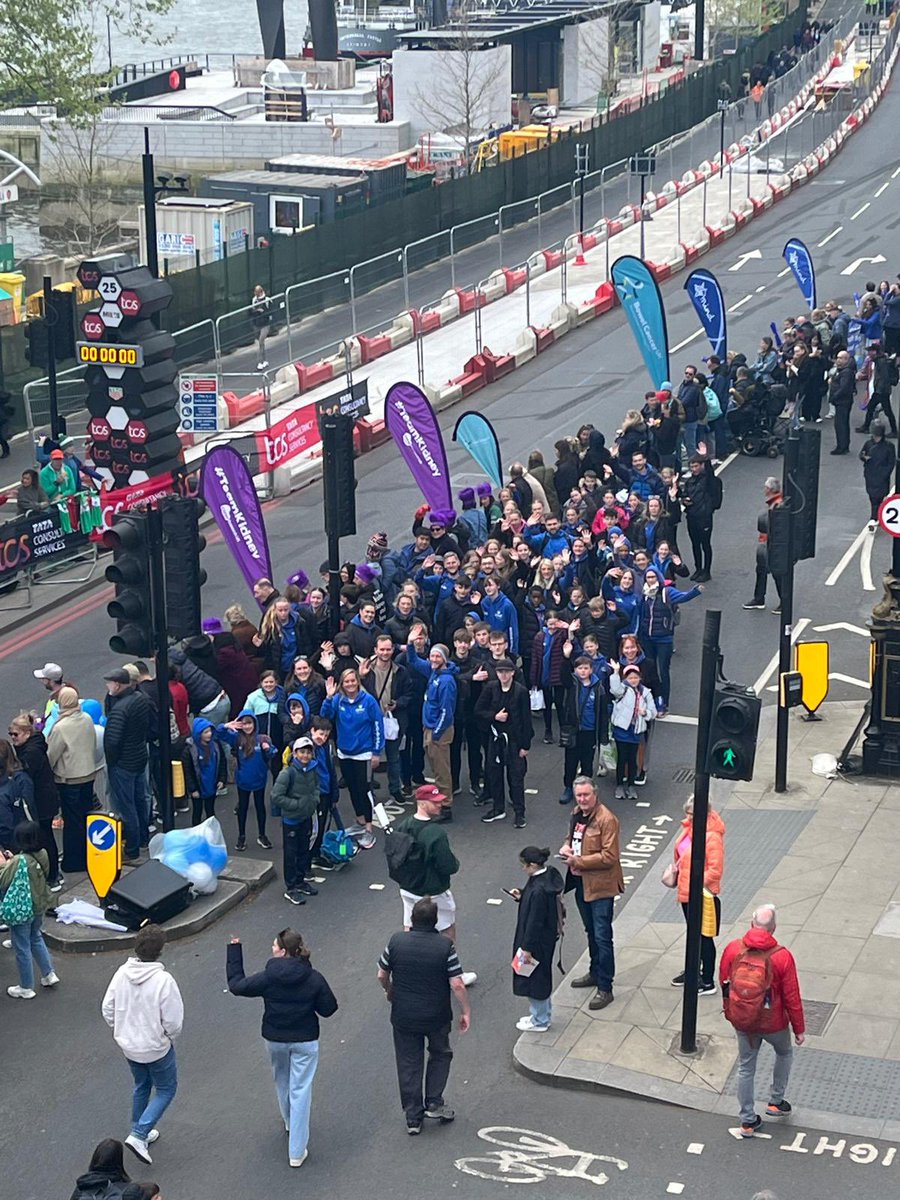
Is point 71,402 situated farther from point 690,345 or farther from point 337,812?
point 337,812

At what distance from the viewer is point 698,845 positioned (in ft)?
45.1

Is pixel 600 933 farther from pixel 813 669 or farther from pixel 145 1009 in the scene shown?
pixel 813 669

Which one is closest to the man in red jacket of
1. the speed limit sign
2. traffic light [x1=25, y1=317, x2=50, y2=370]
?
the speed limit sign

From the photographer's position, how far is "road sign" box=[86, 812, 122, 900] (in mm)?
15781

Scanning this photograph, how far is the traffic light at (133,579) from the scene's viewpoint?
55.0 feet

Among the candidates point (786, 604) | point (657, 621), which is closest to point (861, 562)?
point (657, 621)

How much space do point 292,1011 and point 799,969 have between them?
4275mm

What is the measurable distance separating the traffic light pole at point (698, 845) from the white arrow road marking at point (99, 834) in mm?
4624

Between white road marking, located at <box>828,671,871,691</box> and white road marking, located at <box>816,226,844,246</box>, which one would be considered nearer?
white road marking, located at <box>828,671,871,691</box>

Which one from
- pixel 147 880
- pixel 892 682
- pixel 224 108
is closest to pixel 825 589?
pixel 892 682

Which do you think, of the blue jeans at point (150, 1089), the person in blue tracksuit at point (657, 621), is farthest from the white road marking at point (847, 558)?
the blue jeans at point (150, 1089)

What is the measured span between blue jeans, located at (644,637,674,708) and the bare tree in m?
58.4

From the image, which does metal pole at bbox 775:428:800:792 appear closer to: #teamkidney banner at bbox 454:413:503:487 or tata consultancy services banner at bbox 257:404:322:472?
#teamkidney banner at bbox 454:413:503:487

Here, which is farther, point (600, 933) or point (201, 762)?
point (201, 762)
